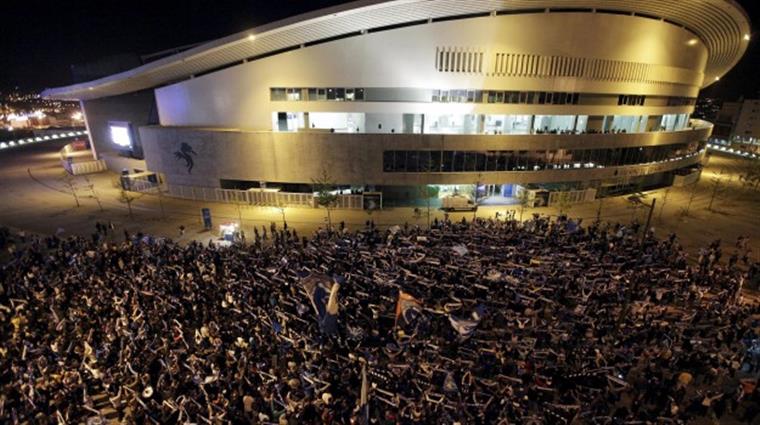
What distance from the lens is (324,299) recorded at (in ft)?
56.1

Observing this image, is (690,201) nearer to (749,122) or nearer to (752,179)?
(752,179)

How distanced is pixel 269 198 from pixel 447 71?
2288 cm

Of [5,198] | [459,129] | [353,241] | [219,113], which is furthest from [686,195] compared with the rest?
[5,198]

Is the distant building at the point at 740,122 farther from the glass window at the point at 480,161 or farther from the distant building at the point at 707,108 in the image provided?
the glass window at the point at 480,161

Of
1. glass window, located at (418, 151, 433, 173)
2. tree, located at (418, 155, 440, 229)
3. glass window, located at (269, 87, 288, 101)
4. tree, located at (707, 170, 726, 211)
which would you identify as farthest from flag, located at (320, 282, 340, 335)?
tree, located at (707, 170, 726, 211)

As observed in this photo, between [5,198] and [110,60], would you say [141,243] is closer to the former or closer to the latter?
[5,198]

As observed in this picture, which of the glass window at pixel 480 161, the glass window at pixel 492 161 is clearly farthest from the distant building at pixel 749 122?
the glass window at pixel 480 161

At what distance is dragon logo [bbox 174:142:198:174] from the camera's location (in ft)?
138

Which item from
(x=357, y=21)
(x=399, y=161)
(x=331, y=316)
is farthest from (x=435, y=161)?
(x=331, y=316)

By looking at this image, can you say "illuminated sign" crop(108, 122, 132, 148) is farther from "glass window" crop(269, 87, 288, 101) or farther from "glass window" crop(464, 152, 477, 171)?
"glass window" crop(464, 152, 477, 171)

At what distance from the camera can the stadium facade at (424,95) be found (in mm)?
38969

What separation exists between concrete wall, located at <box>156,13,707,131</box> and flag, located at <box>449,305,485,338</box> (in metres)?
28.5

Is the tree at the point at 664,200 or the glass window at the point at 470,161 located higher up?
the glass window at the point at 470,161

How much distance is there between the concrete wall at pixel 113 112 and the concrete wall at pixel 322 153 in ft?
63.9
